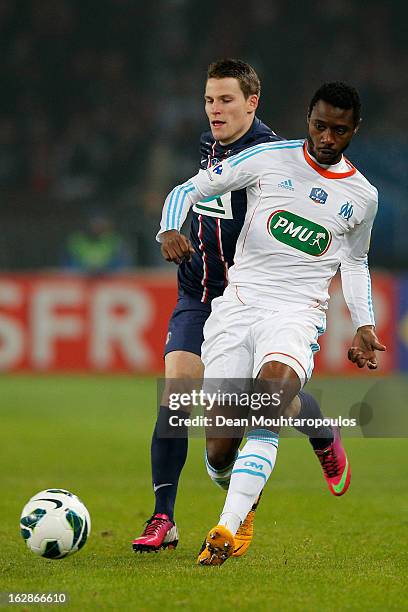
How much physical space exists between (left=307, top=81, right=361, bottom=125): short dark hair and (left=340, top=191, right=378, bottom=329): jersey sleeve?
54cm

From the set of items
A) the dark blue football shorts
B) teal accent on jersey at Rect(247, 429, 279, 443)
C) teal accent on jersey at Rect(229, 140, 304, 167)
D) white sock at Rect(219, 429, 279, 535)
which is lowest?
white sock at Rect(219, 429, 279, 535)

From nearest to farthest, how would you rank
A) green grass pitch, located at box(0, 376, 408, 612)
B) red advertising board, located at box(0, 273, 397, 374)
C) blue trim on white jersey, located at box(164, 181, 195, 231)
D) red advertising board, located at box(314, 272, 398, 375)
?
1. green grass pitch, located at box(0, 376, 408, 612)
2. blue trim on white jersey, located at box(164, 181, 195, 231)
3. red advertising board, located at box(314, 272, 398, 375)
4. red advertising board, located at box(0, 273, 397, 374)

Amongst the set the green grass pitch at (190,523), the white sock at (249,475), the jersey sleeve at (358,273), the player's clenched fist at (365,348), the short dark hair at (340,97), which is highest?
the short dark hair at (340,97)

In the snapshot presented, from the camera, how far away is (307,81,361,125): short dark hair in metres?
4.64

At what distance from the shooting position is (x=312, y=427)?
18.3ft

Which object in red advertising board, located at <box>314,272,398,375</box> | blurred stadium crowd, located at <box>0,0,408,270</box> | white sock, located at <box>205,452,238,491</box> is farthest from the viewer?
blurred stadium crowd, located at <box>0,0,408,270</box>

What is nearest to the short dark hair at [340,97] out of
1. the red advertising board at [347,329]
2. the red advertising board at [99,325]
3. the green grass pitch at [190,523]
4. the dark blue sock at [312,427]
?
the dark blue sock at [312,427]

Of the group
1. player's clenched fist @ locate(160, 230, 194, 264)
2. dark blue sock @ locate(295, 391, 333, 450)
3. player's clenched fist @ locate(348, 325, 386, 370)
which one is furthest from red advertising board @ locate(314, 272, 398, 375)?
player's clenched fist @ locate(160, 230, 194, 264)

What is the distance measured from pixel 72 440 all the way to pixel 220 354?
4.76 meters

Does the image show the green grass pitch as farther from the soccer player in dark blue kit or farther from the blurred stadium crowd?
the blurred stadium crowd

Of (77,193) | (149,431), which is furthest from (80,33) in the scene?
(149,431)

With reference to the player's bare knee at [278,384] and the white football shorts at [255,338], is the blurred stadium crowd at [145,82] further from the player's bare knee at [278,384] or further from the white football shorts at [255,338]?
the player's bare knee at [278,384]

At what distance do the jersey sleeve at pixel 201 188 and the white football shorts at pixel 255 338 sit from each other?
498 mm

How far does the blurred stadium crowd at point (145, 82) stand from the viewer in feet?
56.5
